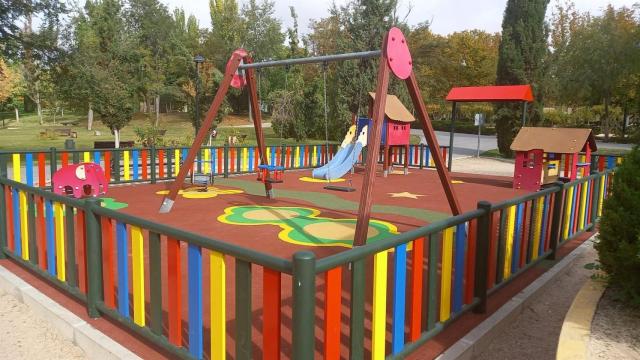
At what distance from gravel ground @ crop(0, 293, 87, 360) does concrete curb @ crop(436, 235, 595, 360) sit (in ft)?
8.85

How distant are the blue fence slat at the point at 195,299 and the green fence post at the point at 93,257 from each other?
120 cm

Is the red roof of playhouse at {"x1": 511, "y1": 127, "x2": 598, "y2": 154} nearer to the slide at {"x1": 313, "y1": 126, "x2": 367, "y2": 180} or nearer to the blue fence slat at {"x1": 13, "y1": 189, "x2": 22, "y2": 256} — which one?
the slide at {"x1": 313, "y1": 126, "x2": 367, "y2": 180}

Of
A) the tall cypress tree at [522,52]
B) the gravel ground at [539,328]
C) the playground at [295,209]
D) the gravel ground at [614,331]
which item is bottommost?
the gravel ground at [539,328]

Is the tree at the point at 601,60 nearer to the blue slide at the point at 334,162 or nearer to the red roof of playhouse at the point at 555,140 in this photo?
the red roof of playhouse at the point at 555,140

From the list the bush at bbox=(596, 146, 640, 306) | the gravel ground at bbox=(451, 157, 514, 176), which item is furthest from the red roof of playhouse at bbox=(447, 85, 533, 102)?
the bush at bbox=(596, 146, 640, 306)

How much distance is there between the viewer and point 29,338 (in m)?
3.60

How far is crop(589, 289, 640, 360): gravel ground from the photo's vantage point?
9.23 feet

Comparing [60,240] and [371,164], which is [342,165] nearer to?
[371,164]

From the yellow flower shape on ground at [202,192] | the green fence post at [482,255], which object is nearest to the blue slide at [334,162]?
the yellow flower shape on ground at [202,192]

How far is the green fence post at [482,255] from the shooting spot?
3.80 metres

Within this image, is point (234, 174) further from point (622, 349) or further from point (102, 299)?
point (622, 349)

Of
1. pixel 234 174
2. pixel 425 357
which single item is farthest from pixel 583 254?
pixel 234 174

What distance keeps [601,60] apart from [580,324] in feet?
114

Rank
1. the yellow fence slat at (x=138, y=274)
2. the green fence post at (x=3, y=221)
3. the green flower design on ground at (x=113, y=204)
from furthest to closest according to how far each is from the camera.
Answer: the green flower design on ground at (x=113, y=204), the green fence post at (x=3, y=221), the yellow fence slat at (x=138, y=274)
